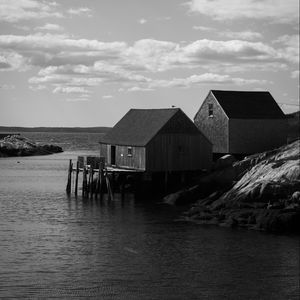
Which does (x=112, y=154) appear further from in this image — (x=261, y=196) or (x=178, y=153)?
(x=261, y=196)

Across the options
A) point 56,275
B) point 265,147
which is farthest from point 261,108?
point 56,275

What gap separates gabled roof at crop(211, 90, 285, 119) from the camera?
185 feet

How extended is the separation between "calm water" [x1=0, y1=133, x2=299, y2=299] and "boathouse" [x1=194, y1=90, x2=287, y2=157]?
1170 centimetres

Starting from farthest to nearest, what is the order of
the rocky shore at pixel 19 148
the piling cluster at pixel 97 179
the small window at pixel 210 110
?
the rocky shore at pixel 19 148, the small window at pixel 210 110, the piling cluster at pixel 97 179

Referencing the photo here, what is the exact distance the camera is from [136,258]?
31.4 meters

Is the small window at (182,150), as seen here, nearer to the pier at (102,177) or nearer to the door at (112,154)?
the pier at (102,177)

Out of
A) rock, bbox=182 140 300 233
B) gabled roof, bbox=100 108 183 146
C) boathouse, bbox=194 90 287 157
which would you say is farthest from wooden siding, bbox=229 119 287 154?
gabled roof, bbox=100 108 183 146

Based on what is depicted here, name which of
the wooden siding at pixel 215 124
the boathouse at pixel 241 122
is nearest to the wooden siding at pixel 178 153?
the wooden siding at pixel 215 124

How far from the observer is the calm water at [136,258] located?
26453 mm

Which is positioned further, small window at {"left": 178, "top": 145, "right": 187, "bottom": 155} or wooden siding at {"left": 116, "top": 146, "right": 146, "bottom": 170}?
small window at {"left": 178, "top": 145, "right": 187, "bottom": 155}

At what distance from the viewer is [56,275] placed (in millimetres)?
28219

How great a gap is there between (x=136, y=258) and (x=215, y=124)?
2765 cm

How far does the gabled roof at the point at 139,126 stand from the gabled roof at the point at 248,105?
502 centimetres

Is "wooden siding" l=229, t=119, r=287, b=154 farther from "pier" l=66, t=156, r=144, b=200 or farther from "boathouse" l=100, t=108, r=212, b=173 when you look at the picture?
"pier" l=66, t=156, r=144, b=200
